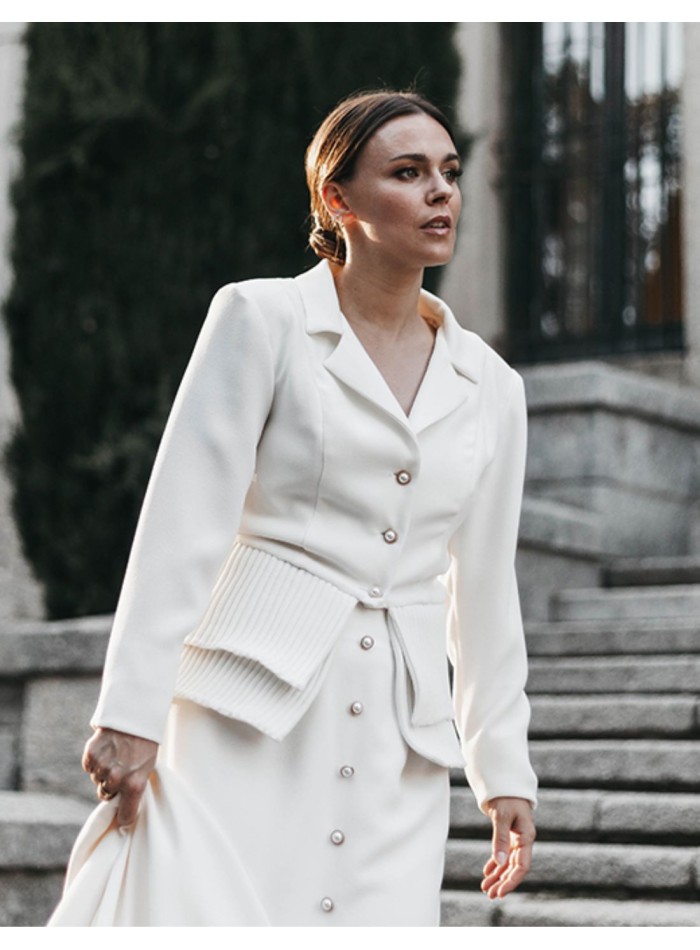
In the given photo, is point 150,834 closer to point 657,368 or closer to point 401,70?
point 401,70

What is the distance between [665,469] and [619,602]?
4.64 feet

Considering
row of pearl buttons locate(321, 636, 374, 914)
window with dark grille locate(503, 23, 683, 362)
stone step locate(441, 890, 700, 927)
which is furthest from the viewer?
window with dark grille locate(503, 23, 683, 362)

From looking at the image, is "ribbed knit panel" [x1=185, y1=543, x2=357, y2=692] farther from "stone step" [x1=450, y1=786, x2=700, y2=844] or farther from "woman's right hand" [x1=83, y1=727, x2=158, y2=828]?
"stone step" [x1=450, y1=786, x2=700, y2=844]

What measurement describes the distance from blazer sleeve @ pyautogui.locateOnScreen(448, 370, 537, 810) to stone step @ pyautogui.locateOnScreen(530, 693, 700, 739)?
101 inches

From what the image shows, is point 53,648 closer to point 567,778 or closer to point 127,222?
point 567,778

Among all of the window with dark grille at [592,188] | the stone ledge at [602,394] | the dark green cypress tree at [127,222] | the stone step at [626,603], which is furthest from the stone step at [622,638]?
the window with dark grille at [592,188]

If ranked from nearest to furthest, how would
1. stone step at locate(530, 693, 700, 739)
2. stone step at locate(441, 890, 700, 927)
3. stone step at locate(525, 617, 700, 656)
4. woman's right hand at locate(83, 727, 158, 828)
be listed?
woman's right hand at locate(83, 727, 158, 828) → stone step at locate(441, 890, 700, 927) → stone step at locate(530, 693, 700, 739) → stone step at locate(525, 617, 700, 656)

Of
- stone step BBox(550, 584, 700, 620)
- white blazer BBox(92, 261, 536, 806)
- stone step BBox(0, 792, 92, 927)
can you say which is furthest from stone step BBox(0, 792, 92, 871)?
stone step BBox(550, 584, 700, 620)

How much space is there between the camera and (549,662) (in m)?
6.34

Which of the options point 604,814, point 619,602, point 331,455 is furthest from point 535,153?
point 331,455

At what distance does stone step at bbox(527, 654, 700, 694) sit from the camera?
5.66 metres

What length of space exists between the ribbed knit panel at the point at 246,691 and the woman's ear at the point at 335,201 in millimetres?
698

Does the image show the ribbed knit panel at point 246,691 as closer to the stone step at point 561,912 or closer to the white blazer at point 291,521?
the white blazer at point 291,521

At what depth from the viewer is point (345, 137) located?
109 inches
